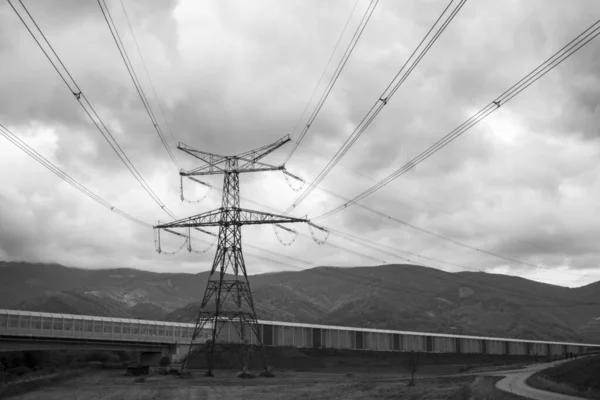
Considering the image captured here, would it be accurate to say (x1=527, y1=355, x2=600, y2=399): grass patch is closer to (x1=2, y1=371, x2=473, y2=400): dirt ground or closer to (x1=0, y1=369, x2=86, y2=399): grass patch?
(x1=2, y1=371, x2=473, y2=400): dirt ground

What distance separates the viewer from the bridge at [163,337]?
83312mm

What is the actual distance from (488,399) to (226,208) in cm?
4126

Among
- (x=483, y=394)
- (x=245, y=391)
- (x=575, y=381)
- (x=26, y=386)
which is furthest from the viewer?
(x=26, y=386)

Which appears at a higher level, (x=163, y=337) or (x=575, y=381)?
(x=163, y=337)

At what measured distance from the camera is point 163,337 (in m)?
104

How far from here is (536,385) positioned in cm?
5525

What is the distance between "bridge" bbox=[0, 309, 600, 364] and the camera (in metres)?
83.3

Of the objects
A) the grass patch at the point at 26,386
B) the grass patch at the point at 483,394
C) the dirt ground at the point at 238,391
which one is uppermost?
the grass patch at the point at 483,394

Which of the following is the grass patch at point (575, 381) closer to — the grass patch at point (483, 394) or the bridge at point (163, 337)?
the grass patch at point (483, 394)

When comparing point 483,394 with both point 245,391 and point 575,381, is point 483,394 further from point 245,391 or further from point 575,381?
point 245,391

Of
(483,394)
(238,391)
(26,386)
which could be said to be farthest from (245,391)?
(26,386)

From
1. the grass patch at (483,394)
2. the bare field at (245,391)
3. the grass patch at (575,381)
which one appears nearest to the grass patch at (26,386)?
the bare field at (245,391)

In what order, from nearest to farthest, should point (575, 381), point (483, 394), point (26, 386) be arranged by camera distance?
1. point (483, 394)
2. point (575, 381)
3. point (26, 386)

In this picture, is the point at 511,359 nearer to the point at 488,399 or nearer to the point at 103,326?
the point at 103,326
